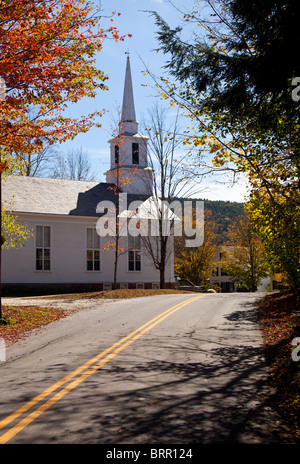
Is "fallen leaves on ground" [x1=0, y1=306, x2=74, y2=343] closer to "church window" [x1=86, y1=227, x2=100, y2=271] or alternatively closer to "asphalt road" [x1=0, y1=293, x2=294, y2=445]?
"asphalt road" [x1=0, y1=293, x2=294, y2=445]

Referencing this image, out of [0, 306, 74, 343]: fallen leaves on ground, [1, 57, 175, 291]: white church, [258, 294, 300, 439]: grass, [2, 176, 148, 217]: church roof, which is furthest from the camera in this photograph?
[2, 176, 148, 217]: church roof

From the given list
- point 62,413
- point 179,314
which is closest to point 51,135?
point 179,314

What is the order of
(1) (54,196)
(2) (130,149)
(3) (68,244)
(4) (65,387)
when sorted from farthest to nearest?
1. (2) (130,149)
2. (1) (54,196)
3. (3) (68,244)
4. (4) (65,387)

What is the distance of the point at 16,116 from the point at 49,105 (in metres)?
1.00

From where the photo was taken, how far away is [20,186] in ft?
100

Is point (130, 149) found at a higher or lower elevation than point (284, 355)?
higher

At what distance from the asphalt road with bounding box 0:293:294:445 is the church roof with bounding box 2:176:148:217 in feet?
58.2

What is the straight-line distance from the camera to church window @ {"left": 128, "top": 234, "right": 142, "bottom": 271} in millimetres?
32469

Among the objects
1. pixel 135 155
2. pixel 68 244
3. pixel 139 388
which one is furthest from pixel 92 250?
pixel 139 388

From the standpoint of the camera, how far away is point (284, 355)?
27.8ft

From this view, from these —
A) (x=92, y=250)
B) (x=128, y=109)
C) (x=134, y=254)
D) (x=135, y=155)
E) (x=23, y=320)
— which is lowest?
(x=23, y=320)

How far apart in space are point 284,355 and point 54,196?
81.2ft

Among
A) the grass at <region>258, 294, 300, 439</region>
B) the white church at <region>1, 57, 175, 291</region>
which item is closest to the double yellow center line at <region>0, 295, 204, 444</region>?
the grass at <region>258, 294, 300, 439</region>

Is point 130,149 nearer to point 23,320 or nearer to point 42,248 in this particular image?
point 42,248
